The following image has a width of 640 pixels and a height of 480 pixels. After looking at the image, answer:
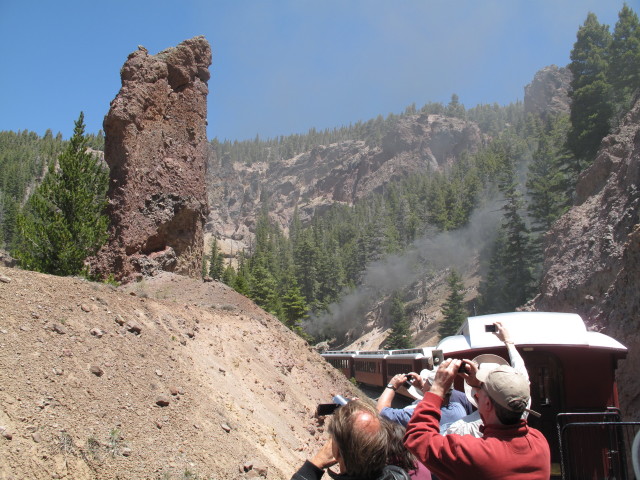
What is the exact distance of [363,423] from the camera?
11.3 ft

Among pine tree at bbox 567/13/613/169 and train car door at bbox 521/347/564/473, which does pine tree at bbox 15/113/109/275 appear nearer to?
train car door at bbox 521/347/564/473

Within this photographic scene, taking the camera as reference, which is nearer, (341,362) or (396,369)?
(396,369)

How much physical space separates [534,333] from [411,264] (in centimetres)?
7610

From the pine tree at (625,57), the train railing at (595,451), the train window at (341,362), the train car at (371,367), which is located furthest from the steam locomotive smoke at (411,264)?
the train railing at (595,451)

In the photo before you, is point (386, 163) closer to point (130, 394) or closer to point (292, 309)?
point (292, 309)

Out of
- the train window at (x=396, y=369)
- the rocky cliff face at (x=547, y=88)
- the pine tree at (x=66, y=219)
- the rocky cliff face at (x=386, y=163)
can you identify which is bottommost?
the train window at (x=396, y=369)

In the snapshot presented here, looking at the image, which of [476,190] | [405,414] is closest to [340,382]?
[405,414]

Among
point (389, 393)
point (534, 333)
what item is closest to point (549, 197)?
point (534, 333)

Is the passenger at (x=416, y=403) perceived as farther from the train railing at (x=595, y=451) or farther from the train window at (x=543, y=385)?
the train window at (x=543, y=385)

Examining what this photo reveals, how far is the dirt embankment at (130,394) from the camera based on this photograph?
25.8 ft

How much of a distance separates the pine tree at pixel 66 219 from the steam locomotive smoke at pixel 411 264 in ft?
195

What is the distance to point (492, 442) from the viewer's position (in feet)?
11.0

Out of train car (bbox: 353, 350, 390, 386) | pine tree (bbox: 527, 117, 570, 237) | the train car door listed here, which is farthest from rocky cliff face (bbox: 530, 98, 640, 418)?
pine tree (bbox: 527, 117, 570, 237)

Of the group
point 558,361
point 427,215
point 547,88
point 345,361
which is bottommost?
point 345,361
